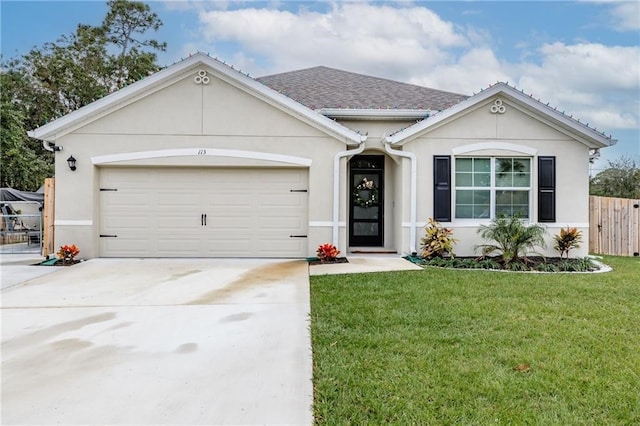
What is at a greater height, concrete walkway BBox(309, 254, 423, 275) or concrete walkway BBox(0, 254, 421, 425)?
concrete walkway BBox(309, 254, 423, 275)

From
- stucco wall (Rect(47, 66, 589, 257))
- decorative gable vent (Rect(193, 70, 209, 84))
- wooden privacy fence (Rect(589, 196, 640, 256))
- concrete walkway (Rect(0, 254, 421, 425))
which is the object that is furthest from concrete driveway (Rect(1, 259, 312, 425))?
wooden privacy fence (Rect(589, 196, 640, 256))

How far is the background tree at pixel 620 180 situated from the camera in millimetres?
18547

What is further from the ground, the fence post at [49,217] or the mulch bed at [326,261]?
the fence post at [49,217]

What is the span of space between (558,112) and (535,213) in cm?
247

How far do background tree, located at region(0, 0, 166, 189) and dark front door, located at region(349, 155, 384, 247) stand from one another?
16.3 meters

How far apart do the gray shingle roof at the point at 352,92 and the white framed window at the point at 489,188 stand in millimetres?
1933

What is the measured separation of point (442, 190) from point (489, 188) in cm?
121

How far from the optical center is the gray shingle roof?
11.2 meters

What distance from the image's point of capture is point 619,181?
19.1 meters

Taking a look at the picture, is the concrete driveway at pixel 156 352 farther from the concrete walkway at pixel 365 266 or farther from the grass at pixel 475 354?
the concrete walkway at pixel 365 266

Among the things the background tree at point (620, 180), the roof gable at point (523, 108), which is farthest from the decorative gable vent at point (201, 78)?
the background tree at point (620, 180)

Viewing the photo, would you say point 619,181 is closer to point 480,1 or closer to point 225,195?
point 480,1

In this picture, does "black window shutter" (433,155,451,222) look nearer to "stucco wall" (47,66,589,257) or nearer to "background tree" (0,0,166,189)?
"stucco wall" (47,66,589,257)

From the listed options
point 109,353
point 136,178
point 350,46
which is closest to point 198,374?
point 109,353
